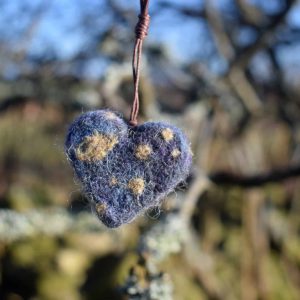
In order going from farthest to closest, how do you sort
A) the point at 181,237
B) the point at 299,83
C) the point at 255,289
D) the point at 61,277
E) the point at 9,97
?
the point at 299,83, the point at 61,277, the point at 255,289, the point at 9,97, the point at 181,237

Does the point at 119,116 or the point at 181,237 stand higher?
the point at 119,116

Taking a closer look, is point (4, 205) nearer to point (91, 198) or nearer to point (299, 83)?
point (299, 83)

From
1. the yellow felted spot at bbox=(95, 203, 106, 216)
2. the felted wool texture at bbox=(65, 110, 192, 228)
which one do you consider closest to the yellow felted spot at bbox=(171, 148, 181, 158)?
the felted wool texture at bbox=(65, 110, 192, 228)

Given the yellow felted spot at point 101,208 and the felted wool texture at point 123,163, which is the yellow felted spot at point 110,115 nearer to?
the felted wool texture at point 123,163

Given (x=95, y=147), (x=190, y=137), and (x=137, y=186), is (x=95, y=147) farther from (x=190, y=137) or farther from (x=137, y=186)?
(x=190, y=137)

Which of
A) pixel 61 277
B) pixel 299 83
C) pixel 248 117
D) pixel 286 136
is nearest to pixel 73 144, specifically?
pixel 248 117

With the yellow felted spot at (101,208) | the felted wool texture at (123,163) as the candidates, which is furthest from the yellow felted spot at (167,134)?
the yellow felted spot at (101,208)

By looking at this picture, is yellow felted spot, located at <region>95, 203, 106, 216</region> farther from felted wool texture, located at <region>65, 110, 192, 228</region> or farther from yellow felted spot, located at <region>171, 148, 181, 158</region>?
yellow felted spot, located at <region>171, 148, 181, 158</region>
